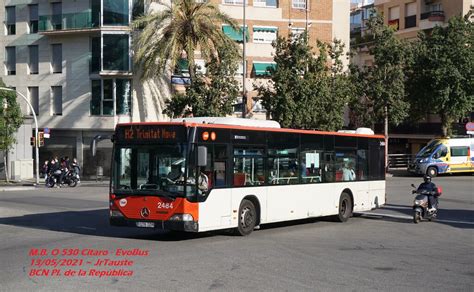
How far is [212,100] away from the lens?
41.3 meters

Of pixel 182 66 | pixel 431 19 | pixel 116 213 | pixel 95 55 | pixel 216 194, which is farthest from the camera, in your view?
pixel 431 19

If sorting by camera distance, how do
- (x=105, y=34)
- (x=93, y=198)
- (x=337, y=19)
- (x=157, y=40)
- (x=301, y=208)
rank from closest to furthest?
(x=301, y=208), (x=93, y=198), (x=157, y=40), (x=105, y=34), (x=337, y=19)

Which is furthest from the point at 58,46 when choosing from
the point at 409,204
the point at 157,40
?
the point at 409,204

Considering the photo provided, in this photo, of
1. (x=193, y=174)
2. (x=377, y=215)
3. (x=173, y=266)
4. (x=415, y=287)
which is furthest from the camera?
(x=377, y=215)

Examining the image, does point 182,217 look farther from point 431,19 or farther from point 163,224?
point 431,19

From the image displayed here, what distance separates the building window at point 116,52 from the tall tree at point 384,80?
676 inches

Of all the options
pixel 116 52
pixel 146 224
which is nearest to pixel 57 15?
pixel 116 52

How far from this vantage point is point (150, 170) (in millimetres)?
14172

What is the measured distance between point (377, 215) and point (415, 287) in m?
12.2

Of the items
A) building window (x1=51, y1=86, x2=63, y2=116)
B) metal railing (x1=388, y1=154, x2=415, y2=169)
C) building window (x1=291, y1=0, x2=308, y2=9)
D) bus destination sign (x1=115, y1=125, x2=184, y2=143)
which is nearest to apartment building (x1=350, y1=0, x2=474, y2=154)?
metal railing (x1=388, y1=154, x2=415, y2=169)

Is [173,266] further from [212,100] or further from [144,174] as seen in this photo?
[212,100]

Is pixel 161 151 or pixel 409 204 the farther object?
pixel 409 204

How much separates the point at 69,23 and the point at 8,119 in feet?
27.3
